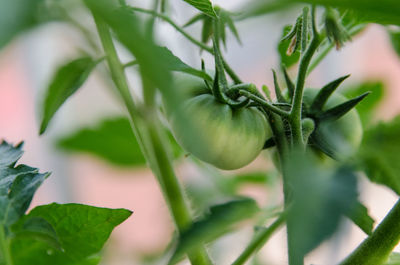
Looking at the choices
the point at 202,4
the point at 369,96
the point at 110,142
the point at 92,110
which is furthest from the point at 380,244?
the point at 92,110

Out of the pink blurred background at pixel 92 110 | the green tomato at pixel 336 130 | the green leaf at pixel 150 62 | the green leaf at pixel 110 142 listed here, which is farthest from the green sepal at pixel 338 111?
the pink blurred background at pixel 92 110

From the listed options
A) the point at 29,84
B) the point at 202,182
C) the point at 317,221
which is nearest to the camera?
the point at 317,221

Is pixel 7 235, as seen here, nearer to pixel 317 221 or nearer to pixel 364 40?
pixel 317 221

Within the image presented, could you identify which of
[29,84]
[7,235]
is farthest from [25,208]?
[29,84]

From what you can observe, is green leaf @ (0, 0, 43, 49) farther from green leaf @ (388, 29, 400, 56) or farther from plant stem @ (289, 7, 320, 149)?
green leaf @ (388, 29, 400, 56)

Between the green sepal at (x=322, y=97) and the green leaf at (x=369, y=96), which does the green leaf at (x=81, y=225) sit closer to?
the green sepal at (x=322, y=97)

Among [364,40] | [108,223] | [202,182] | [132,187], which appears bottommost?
[132,187]

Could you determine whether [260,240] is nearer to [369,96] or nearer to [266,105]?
[266,105]
